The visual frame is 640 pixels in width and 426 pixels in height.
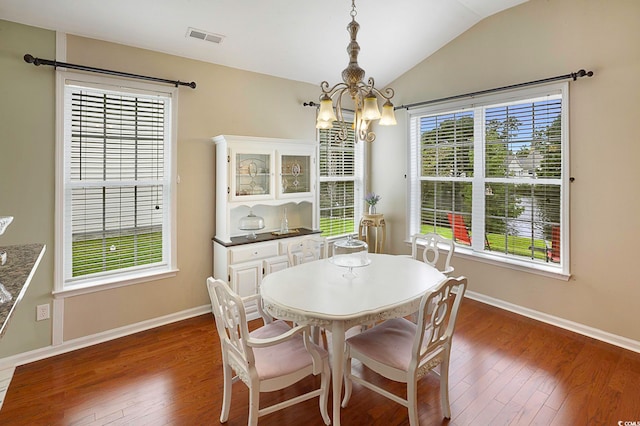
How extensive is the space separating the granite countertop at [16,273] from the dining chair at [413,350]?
1.61 m

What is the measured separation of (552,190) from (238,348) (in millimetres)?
3193

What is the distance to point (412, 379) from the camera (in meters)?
1.80

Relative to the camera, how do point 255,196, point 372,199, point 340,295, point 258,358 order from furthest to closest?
point 372,199, point 255,196, point 340,295, point 258,358

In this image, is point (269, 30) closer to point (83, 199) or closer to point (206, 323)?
point (83, 199)

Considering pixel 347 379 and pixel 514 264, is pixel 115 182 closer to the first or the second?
pixel 347 379

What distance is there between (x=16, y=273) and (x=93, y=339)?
70.9 inches

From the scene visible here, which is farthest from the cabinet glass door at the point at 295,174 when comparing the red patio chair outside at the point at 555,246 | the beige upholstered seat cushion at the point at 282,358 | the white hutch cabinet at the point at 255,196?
the red patio chair outside at the point at 555,246

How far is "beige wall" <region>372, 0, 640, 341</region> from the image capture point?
277 cm

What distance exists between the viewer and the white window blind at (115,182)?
2.85 meters

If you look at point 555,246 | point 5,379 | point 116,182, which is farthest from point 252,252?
point 555,246

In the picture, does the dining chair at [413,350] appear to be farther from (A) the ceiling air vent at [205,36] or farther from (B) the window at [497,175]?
(A) the ceiling air vent at [205,36]

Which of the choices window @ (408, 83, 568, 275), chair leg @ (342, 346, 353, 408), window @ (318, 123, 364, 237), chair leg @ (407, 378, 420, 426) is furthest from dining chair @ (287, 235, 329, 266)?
window @ (408, 83, 568, 275)

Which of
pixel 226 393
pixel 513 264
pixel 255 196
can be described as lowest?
pixel 226 393

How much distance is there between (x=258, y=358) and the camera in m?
1.90
